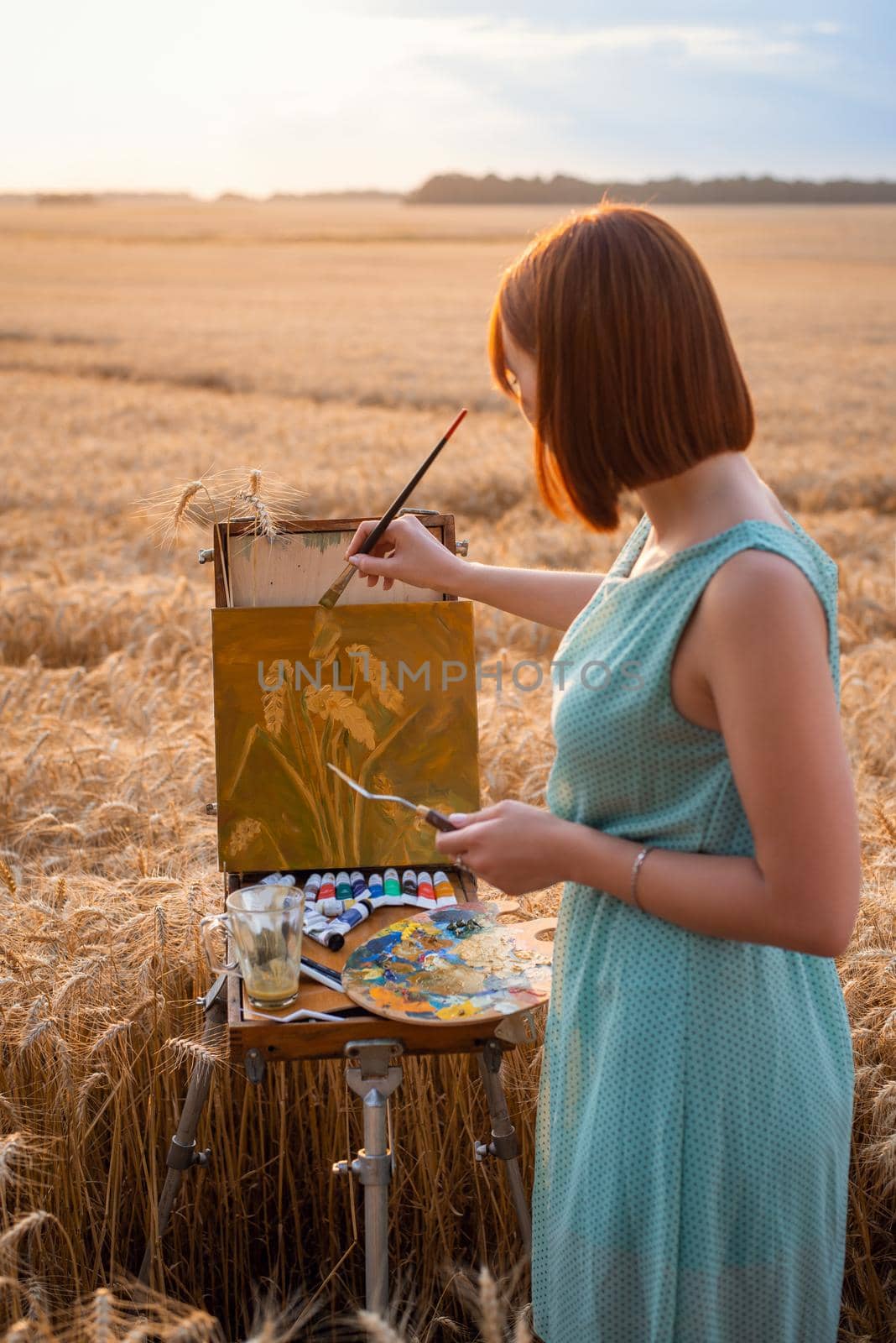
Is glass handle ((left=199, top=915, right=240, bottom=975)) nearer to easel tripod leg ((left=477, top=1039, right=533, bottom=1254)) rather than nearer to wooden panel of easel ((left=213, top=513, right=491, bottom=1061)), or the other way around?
wooden panel of easel ((left=213, top=513, right=491, bottom=1061))

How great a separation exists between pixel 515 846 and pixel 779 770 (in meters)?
0.34

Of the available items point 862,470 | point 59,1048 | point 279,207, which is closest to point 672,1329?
point 59,1048

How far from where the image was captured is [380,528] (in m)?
1.93

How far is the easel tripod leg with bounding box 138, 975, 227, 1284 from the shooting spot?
1870 millimetres

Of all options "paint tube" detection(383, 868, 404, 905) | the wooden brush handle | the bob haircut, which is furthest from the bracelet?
"paint tube" detection(383, 868, 404, 905)

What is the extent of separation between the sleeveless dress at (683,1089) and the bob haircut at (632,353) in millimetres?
127

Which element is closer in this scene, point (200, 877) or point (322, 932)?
point (322, 932)

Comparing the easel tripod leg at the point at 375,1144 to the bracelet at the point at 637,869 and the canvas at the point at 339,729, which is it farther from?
the canvas at the point at 339,729

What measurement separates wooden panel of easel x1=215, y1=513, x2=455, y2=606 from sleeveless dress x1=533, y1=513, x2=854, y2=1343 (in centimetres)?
82

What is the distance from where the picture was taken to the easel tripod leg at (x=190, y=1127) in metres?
1.87

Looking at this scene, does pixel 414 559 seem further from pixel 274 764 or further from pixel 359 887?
pixel 359 887

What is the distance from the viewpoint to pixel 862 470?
A: 1060 centimetres

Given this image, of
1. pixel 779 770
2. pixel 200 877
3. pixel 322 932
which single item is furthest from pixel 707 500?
pixel 200 877

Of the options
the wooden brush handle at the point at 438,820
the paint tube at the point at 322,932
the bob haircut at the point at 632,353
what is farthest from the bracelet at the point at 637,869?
the paint tube at the point at 322,932
